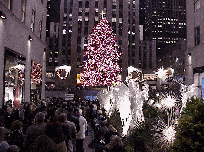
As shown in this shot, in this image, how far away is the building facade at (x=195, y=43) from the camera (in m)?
23.2

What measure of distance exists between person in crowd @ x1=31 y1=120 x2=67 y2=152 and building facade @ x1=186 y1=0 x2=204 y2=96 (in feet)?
69.1

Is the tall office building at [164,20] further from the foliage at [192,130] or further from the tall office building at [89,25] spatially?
the foliage at [192,130]

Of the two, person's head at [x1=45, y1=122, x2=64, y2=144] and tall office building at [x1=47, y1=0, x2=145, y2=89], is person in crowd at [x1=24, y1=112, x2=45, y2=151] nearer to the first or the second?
person's head at [x1=45, y1=122, x2=64, y2=144]

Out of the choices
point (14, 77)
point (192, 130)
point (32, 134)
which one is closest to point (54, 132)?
point (32, 134)

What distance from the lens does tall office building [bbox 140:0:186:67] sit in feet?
554

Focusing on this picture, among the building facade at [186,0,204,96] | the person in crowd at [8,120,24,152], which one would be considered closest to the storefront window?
the person in crowd at [8,120,24,152]

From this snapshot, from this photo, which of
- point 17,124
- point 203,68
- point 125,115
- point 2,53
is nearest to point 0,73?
point 2,53

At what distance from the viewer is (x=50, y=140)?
4.38m

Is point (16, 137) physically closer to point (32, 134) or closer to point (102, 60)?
point (32, 134)

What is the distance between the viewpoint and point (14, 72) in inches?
680

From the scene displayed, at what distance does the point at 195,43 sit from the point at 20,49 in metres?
16.7

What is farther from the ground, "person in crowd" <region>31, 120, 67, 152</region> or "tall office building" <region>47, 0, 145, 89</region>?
"tall office building" <region>47, 0, 145, 89</region>

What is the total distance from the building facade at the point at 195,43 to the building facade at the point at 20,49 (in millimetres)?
15580

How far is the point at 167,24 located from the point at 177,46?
278 feet
